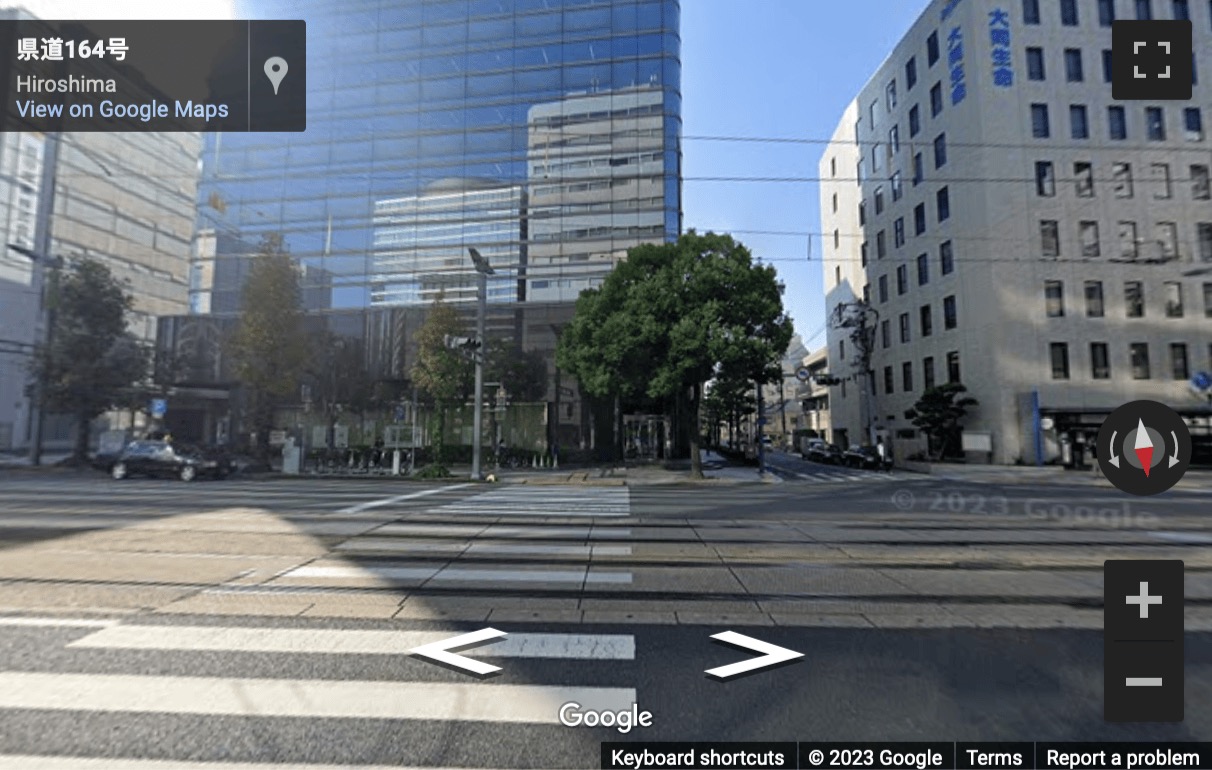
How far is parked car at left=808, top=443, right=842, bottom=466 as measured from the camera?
121ft

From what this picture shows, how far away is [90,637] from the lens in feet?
14.6

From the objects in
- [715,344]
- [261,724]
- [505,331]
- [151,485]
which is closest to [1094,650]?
[261,724]

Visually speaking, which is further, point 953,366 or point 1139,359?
point 953,366

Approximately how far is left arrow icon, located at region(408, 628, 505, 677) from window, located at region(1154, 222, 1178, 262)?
1026 inches

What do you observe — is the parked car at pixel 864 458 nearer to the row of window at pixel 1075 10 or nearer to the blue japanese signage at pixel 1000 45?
the blue japanese signage at pixel 1000 45

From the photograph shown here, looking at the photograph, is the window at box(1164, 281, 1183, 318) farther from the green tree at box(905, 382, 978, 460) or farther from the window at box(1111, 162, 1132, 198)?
the green tree at box(905, 382, 978, 460)

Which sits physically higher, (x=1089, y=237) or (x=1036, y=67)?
(x=1036, y=67)

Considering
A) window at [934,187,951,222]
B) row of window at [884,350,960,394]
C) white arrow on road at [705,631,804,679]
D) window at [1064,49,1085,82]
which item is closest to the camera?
white arrow on road at [705,631,804,679]

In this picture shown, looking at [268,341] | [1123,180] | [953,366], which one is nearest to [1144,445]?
[268,341]

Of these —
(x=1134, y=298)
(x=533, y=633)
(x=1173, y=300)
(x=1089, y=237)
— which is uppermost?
(x=1089, y=237)

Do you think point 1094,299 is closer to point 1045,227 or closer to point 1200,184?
point 1045,227

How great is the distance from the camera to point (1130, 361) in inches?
1075

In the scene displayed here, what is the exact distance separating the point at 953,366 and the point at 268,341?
121ft

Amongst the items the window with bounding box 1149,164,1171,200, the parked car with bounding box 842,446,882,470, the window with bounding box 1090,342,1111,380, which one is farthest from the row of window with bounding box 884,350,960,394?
the window with bounding box 1149,164,1171,200
